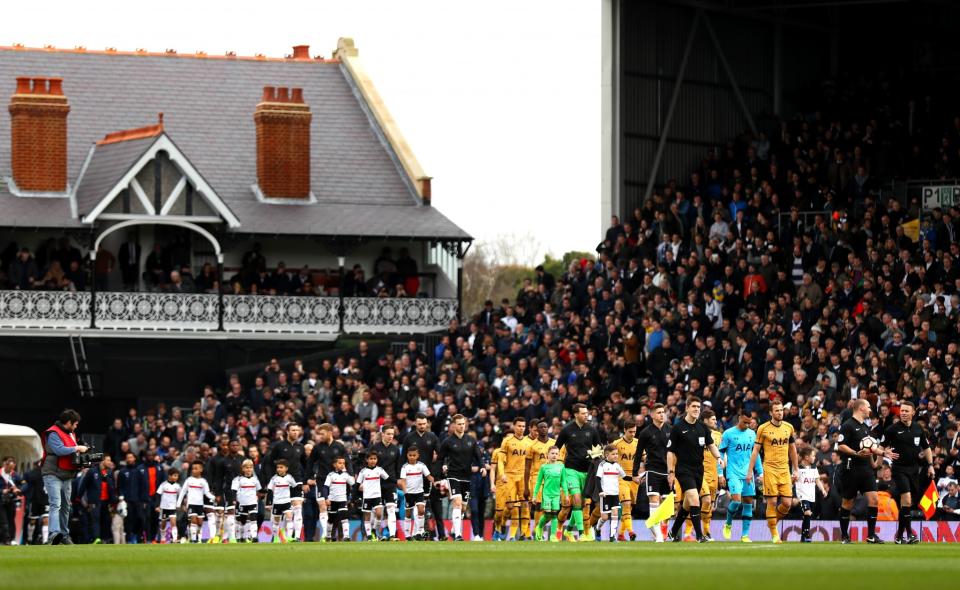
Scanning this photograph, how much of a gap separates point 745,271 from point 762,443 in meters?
12.3

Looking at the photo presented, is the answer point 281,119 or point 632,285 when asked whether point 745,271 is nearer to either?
point 632,285

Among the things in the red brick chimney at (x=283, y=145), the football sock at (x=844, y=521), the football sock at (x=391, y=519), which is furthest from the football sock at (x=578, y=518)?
the red brick chimney at (x=283, y=145)

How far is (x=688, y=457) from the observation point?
27.5 metres

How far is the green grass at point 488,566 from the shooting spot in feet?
54.7

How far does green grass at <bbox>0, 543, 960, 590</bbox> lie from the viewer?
16688 mm

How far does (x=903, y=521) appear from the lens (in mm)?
27047

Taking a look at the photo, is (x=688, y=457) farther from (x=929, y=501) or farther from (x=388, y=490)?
(x=388, y=490)

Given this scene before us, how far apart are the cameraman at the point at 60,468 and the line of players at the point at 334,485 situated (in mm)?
4958

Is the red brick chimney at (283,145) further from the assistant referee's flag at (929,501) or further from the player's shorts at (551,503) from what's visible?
the assistant referee's flag at (929,501)

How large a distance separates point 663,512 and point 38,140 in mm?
29588

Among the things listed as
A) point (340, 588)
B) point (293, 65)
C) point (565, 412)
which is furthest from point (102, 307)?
point (340, 588)

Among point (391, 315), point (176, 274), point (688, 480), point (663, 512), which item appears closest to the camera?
point (688, 480)

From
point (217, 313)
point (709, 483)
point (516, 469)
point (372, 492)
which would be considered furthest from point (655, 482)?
point (217, 313)

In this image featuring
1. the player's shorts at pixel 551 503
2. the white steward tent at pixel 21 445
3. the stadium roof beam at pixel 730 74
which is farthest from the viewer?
the stadium roof beam at pixel 730 74
